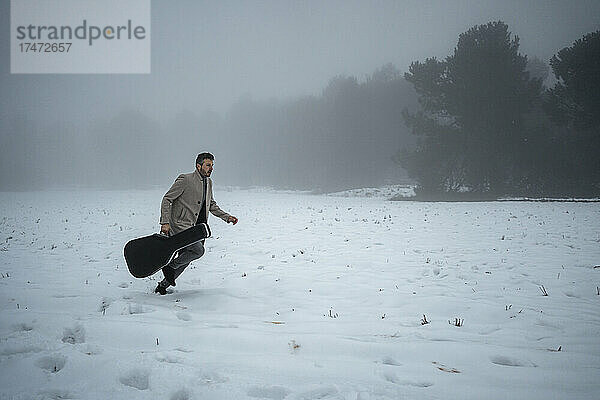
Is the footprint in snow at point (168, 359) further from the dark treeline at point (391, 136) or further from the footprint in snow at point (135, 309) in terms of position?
the dark treeline at point (391, 136)

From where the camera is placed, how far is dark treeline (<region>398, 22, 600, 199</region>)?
26.4 metres

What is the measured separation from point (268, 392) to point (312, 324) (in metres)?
1.65

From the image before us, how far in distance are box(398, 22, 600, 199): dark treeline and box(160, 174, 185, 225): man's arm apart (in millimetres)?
26762

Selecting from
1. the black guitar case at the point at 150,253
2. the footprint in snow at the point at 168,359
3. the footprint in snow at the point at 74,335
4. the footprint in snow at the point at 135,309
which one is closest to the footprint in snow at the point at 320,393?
the footprint in snow at the point at 168,359

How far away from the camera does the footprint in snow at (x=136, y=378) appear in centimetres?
267

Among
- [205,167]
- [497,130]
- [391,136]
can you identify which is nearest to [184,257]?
[205,167]

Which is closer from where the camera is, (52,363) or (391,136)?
(52,363)

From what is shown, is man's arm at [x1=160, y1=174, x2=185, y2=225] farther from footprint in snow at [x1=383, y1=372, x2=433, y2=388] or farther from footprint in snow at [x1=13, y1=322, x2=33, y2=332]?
footprint in snow at [x1=383, y1=372, x2=433, y2=388]

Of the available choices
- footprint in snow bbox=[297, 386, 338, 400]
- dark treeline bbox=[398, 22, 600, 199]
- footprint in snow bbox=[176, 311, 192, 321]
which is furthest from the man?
dark treeline bbox=[398, 22, 600, 199]

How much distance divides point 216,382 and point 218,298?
2.75m

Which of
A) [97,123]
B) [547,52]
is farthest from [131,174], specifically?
[547,52]

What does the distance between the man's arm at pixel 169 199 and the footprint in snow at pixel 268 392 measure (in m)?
3.55

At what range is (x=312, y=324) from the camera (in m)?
4.22

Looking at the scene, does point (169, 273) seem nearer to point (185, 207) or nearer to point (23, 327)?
point (185, 207)
